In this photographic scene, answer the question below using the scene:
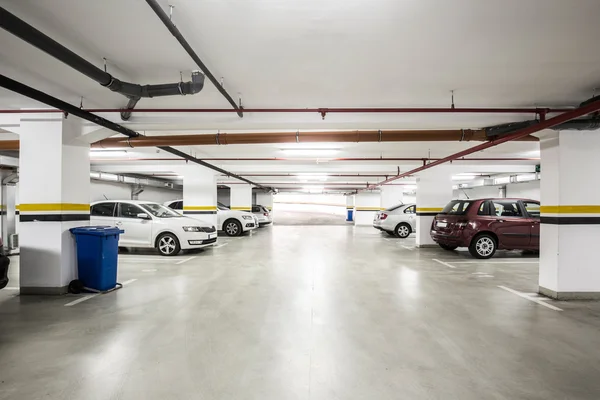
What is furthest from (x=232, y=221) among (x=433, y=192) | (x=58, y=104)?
(x=58, y=104)

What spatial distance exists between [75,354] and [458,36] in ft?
13.6

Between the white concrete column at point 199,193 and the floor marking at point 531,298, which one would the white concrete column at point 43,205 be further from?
the floor marking at point 531,298

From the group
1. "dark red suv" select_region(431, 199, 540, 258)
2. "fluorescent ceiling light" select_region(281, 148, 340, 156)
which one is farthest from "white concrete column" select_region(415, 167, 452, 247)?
"fluorescent ceiling light" select_region(281, 148, 340, 156)

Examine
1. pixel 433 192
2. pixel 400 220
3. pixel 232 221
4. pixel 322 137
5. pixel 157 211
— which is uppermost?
pixel 322 137

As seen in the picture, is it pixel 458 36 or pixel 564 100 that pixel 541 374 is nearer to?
pixel 458 36

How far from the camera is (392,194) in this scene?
16.8 meters

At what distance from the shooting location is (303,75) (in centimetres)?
342

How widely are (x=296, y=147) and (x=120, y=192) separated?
35.3 feet

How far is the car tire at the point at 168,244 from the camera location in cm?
773

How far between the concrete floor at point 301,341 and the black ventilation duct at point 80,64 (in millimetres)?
2407

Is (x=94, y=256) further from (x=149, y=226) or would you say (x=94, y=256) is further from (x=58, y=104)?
(x=149, y=226)

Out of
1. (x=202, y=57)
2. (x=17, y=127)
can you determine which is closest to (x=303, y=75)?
(x=202, y=57)

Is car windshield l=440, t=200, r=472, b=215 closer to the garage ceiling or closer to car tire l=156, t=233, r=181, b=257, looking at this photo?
the garage ceiling

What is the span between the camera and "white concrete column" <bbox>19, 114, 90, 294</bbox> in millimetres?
4469
